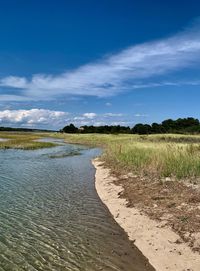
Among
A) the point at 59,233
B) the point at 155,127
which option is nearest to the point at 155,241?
the point at 59,233

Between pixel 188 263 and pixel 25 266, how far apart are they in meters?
4.05

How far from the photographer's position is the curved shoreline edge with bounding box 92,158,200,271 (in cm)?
916

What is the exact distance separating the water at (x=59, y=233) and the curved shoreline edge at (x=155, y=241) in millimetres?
330

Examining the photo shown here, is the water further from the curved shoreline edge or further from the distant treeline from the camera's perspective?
the distant treeline

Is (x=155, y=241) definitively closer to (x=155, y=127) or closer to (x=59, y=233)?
(x=59, y=233)

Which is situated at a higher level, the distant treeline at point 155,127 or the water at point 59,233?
the distant treeline at point 155,127

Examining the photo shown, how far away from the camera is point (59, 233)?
11883 millimetres

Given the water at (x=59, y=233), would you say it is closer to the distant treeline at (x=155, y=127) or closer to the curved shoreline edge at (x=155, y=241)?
the curved shoreline edge at (x=155, y=241)

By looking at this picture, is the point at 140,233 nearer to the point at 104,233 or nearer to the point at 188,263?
the point at 104,233

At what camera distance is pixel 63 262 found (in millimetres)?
9383

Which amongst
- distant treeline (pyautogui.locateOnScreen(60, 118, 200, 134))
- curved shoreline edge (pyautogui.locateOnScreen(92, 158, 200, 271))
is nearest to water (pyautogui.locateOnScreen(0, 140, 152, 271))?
curved shoreline edge (pyautogui.locateOnScreen(92, 158, 200, 271))

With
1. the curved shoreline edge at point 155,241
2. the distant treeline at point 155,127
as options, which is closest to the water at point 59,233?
the curved shoreline edge at point 155,241

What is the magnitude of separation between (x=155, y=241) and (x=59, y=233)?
→ 314 cm

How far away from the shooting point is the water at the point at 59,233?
31.0 ft
